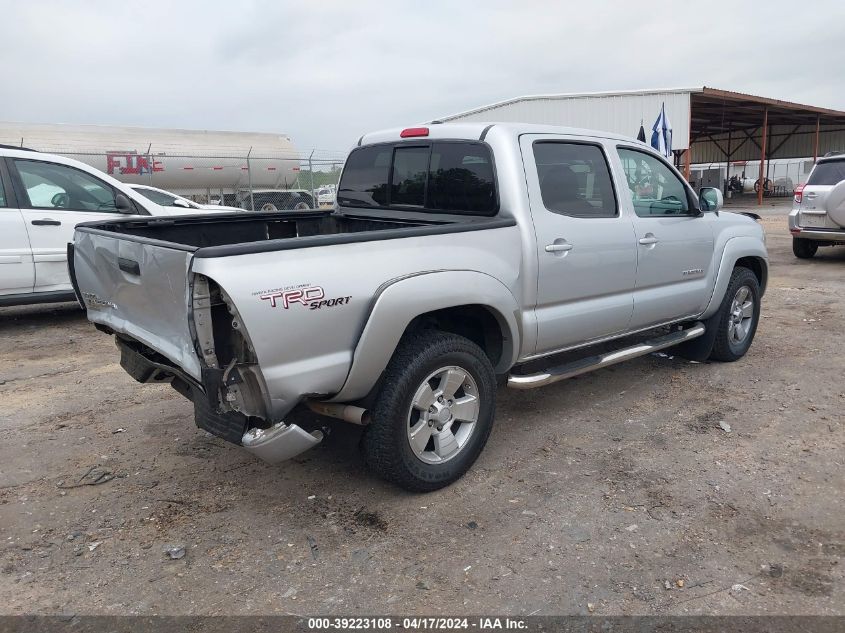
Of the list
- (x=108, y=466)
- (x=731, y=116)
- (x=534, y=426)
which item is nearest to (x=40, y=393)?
(x=108, y=466)

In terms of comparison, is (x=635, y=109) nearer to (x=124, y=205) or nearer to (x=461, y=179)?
(x=124, y=205)

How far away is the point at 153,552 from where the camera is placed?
3002mm

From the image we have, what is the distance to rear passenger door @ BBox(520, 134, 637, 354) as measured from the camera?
12.8 ft

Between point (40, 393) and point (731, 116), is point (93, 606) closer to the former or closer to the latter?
point (40, 393)

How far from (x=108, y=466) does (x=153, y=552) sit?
108 centimetres

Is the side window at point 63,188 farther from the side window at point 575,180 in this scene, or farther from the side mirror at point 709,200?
the side mirror at point 709,200

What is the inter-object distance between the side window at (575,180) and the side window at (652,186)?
254 millimetres

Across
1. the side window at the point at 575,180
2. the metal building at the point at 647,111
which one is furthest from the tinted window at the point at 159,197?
the metal building at the point at 647,111

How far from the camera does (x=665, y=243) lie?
4.73 metres

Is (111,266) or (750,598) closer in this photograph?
(750,598)

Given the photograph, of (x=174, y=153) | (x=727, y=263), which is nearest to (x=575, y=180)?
(x=727, y=263)

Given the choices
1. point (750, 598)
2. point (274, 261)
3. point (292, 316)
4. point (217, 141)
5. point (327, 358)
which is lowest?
point (750, 598)

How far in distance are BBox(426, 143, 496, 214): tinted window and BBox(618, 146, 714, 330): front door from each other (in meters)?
1.16

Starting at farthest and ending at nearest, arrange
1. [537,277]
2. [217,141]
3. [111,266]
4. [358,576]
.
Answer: [217,141]
[537,277]
[111,266]
[358,576]
